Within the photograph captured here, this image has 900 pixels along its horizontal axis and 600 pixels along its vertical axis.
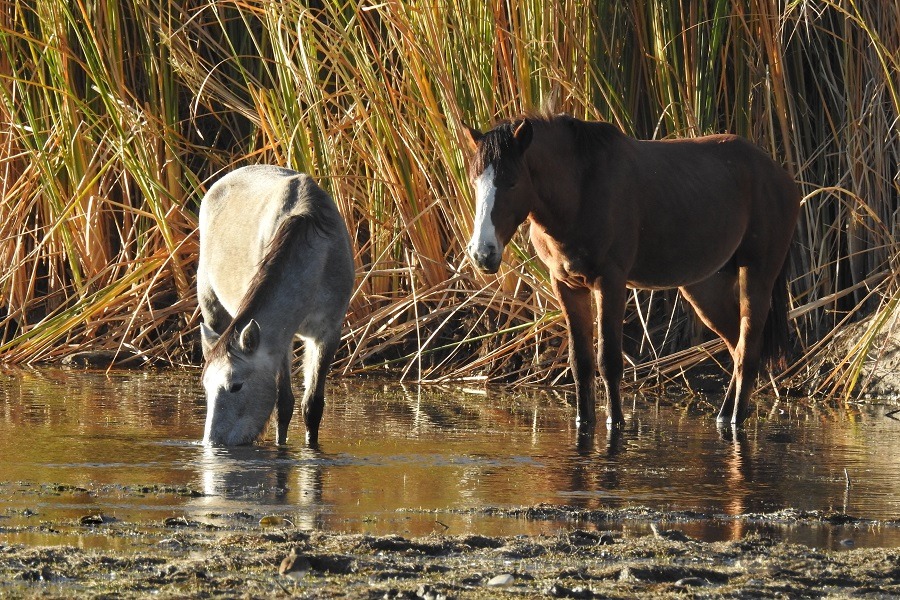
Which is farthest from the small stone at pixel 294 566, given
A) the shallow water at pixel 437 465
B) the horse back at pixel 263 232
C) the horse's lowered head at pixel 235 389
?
the horse back at pixel 263 232

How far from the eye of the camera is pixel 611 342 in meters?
6.72

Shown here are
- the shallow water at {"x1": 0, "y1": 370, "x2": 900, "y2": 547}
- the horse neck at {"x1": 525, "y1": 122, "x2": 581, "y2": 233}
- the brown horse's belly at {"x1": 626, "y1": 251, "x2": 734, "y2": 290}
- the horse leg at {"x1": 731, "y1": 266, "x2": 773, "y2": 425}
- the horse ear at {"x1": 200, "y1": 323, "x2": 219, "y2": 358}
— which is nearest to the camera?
the shallow water at {"x1": 0, "y1": 370, "x2": 900, "y2": 547}

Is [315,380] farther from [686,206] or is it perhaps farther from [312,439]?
[686,206]

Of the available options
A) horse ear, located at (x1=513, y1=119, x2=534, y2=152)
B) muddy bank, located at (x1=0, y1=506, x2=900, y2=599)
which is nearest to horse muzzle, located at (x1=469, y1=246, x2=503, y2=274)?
horse ear, located at (x1=513, y1=119, x2=534, y2=152)

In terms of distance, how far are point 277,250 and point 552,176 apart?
146cm

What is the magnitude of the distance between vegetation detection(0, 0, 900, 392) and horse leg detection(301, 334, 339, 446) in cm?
167

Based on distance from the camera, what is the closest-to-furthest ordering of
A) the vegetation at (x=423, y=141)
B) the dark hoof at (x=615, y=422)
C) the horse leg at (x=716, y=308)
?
the dark hoof at (x=615, y=422)
the horse leg at (x=716, y=308)
the vegetation at (x=423, y=141)

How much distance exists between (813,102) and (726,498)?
15.1 feet

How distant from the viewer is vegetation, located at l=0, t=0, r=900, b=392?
7.94m

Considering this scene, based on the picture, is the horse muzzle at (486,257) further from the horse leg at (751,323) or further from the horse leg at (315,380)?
the horse leg at (751,323)

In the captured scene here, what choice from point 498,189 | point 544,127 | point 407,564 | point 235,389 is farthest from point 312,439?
point 407,564

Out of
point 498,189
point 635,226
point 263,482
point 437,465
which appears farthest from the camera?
point 635,226

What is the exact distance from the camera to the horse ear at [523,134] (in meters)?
6.23

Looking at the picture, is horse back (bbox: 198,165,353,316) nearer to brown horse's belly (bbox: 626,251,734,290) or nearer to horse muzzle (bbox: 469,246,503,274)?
horse muzzle (bbox: 469,246,503,274)
